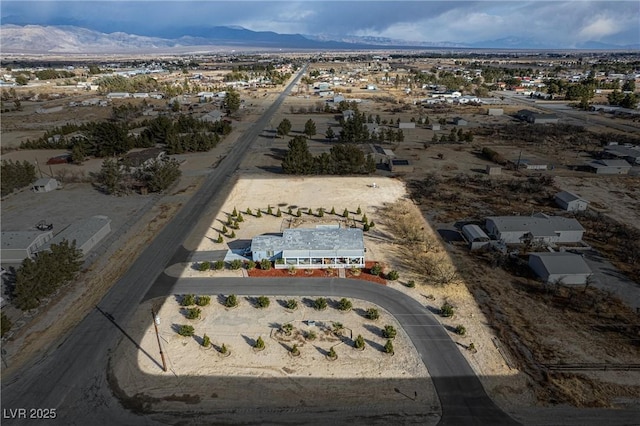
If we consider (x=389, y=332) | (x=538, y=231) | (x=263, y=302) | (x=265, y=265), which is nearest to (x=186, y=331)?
(x=263, y=302)

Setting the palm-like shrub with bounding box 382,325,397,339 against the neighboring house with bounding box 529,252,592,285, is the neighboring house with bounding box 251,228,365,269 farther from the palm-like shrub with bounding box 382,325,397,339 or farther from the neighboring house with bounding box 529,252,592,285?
the neighboring house with bounding box 529,252,592,285

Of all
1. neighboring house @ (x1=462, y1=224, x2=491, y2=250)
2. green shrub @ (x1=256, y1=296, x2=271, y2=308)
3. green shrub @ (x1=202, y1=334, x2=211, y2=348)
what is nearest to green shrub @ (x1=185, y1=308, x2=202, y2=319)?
green shrub @ (x1=202, y1=334, x2=211, y2=348)

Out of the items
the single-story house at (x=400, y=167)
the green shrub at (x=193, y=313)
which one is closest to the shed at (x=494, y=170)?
the single-story house at (x=400, y=167)

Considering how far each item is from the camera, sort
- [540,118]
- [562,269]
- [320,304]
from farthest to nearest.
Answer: [540,118]
[562,269]
[320,304]

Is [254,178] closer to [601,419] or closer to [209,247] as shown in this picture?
[209,247]

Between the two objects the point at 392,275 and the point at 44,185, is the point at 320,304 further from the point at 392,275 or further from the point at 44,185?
the point at 44,185
